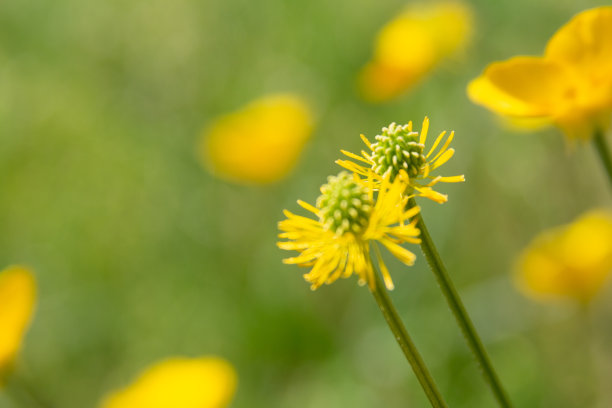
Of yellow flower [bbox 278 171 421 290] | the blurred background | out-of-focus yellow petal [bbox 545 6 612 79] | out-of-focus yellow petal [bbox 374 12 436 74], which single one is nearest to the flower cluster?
yellow flower [bbox 278 171 421 290]

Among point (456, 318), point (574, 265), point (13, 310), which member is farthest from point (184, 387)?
point (456, 318)

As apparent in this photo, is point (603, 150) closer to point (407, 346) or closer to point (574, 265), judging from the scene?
point (407, 346)

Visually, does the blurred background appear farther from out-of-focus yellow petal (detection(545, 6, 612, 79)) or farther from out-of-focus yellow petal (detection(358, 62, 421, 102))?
out-of-focus yellow petal (detection(545, 6, 612, 79))

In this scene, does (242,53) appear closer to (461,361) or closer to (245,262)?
(245,262)

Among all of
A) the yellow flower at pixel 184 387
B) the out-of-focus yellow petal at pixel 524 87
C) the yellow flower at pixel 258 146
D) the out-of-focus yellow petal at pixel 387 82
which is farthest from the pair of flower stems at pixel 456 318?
the yellow flower at pixel 258 146

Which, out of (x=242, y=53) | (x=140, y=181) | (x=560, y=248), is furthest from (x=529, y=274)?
(x=242, y=53)
